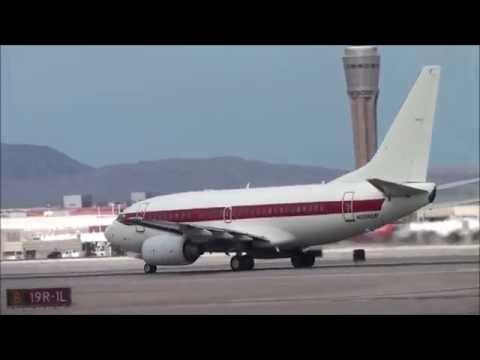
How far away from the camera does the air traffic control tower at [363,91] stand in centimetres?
16600

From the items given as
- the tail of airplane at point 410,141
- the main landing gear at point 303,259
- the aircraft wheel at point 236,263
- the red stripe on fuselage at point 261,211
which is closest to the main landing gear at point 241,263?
the aircraft wheel at point 236,263

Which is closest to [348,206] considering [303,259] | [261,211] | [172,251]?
[261,211]

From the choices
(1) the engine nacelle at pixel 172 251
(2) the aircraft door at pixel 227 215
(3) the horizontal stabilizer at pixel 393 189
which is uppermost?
(3) the horizontal stabilizer at pixel 393 189

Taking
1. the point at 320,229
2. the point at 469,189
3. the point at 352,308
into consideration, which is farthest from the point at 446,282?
the point at 469,189

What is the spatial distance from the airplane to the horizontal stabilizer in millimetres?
35

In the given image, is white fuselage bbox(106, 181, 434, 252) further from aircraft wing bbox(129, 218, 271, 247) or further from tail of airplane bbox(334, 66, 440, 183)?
tail of airplane bbox(334, 66, 440, 183)

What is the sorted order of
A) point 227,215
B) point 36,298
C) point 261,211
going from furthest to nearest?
1. point 227,215
2. point 261,211
3. point 36,298

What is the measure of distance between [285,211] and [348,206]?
2791mm

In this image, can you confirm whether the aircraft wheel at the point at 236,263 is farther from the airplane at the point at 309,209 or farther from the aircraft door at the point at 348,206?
the aircraft door at the point at 348,206

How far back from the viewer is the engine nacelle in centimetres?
4484

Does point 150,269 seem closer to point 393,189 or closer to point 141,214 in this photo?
point 141,214

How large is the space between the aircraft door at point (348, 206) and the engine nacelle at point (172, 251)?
5975mm

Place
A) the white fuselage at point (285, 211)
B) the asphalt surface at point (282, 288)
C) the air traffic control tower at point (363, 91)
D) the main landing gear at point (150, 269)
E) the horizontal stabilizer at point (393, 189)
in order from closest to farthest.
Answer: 1. the asphalt surface at point (282, 288)
2. the horizontal stabilizer at point (393, 189)
3. the white fuselage at point (285, 211)
4. the main landing gear at point (150, 269)
5. the air traffic control tower at point (363, 91)

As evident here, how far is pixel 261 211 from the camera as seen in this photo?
4531 centimetres
